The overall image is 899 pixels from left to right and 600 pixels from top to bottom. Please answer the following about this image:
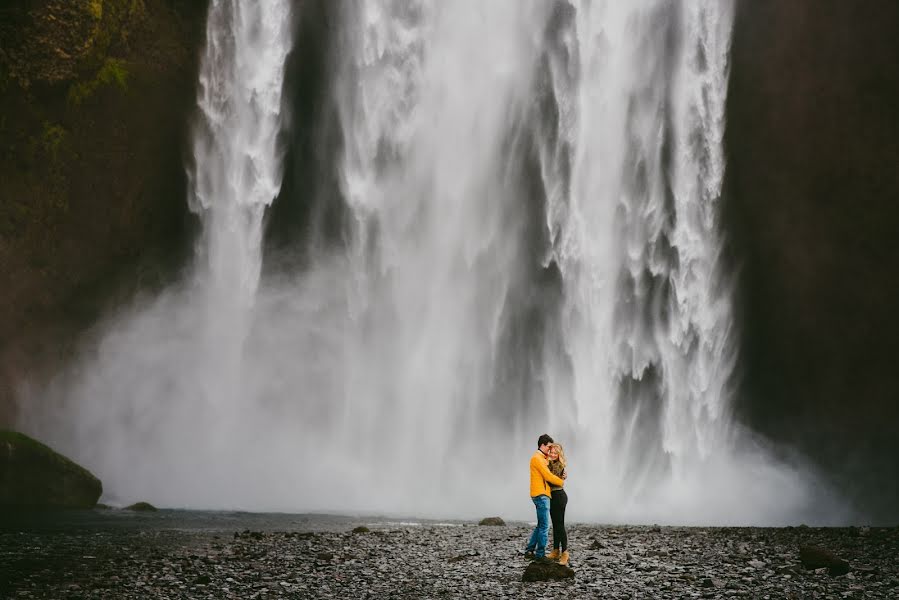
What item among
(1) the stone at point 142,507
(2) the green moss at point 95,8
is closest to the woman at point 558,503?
(1) the stone at point 142,507

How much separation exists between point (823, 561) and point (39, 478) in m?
20.0

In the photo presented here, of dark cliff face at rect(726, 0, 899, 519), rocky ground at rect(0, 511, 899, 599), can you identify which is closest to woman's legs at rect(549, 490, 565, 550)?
rocky ground at rect(0, 511, 899, 599)

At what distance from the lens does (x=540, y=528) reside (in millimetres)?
11977

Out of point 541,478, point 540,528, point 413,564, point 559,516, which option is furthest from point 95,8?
point 559,516

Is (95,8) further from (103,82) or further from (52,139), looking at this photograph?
(52,139)

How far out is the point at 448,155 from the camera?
32312 millimetres

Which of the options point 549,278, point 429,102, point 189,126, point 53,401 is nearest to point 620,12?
point 429,102

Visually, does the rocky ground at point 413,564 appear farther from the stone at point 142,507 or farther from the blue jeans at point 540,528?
the stone at point 142,507

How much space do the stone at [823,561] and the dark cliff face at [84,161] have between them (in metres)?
25.5

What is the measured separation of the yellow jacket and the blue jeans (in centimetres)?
8

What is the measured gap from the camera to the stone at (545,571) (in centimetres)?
1094

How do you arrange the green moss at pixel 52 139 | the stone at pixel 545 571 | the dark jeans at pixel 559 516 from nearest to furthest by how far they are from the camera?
the stone at pixel 545 571
the dark jeans at pixel 559 516
the green moss at pixel 52 139

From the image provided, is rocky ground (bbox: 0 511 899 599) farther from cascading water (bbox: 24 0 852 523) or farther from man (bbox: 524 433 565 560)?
cascading water (bbox: 24 0 852 523)

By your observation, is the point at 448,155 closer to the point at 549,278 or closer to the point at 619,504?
the point at 549,278
